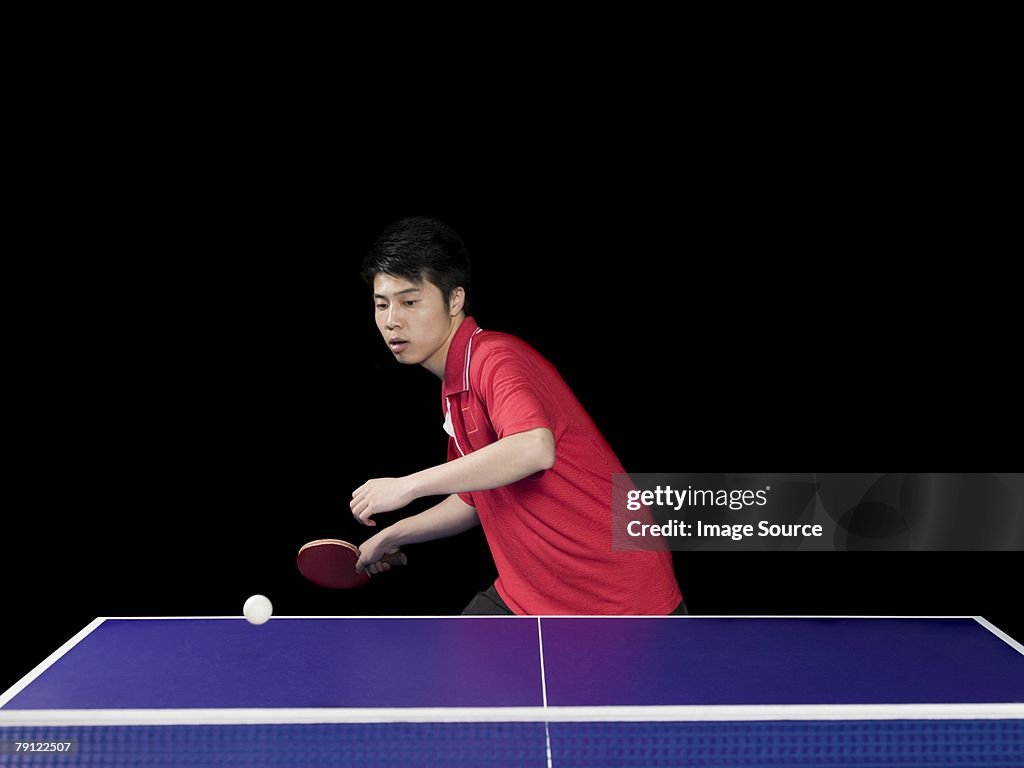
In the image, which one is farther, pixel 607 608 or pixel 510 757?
pixel 607 608

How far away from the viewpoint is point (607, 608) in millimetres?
4000

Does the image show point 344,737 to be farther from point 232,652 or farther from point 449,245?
point 449,245

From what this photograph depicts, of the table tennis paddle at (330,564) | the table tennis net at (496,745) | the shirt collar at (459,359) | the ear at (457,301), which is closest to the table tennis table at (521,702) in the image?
the table tennis net at (496,745)

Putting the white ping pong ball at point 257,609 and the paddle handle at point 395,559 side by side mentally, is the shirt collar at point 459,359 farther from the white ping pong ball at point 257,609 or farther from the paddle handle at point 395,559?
the white ping pong ball at point 257,609

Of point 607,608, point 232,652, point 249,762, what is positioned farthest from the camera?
point 607,608

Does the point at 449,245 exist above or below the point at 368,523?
above

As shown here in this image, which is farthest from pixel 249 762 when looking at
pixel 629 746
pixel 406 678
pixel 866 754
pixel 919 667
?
pixel 919 667

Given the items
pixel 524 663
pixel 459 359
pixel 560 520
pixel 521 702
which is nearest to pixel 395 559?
pixel 560 520

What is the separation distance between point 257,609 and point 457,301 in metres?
1.37

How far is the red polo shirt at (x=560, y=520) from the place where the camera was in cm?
396

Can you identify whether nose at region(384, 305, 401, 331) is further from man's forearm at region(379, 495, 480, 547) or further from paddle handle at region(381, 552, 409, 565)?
paddle handle at region(381, 552, 409, 565)

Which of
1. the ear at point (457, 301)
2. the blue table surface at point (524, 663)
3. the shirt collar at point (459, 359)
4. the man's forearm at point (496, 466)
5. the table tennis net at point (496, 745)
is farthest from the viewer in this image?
the ear at point (457, 301)

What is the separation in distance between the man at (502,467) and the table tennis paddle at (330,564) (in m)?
0.20

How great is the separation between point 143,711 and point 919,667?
2060 millimetres
